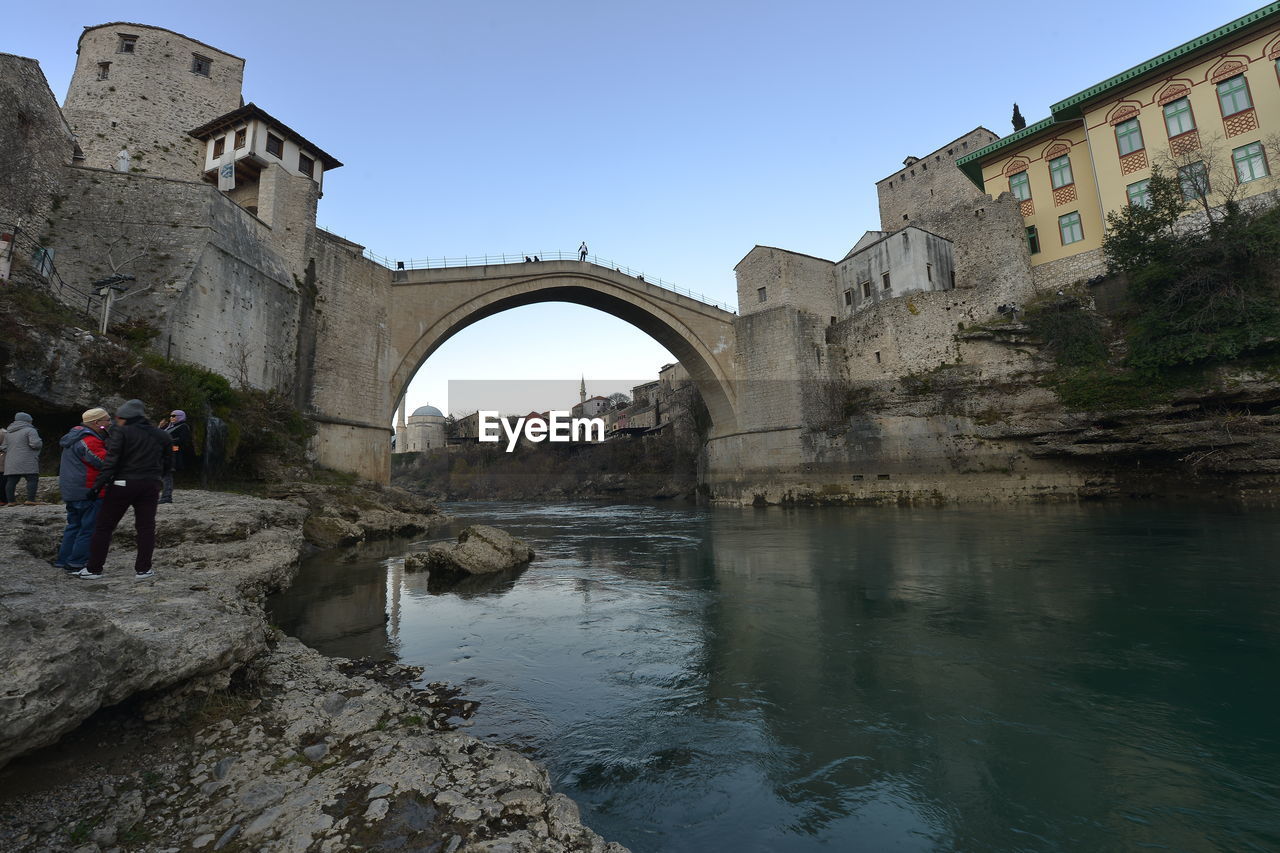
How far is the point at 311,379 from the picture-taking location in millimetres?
17078

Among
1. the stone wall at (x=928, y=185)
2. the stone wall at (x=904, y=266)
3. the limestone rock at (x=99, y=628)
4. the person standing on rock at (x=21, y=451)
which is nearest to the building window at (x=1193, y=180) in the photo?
the stone wall at (x=904, y=266)

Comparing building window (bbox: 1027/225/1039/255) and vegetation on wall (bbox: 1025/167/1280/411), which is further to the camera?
building window (bbox: 1027/225/1039/255)

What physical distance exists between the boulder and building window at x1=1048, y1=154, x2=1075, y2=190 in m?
24.1

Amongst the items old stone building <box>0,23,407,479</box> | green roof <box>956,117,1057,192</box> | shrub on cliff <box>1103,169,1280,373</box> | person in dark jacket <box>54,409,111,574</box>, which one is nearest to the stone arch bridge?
old stone building <box>0,23,407,479</box>

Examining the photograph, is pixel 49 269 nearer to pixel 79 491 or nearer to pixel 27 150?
pixel 27 150

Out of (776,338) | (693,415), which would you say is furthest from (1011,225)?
(693,415)

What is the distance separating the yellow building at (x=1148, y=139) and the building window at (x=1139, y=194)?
0.12 ft

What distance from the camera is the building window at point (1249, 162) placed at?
16859mm

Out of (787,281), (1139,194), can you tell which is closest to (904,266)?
(787,281)

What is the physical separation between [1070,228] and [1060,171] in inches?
90.2

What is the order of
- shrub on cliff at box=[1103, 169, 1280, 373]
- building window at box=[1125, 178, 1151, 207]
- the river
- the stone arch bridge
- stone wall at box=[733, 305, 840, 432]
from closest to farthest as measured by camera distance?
the river → shrub on cliff at box=[1103, 169, 1280, 373] → building window at box=[1125, 178, 1151, 207] → the stone arch bridge → stone wall at box=[733, 305, 840, 432]

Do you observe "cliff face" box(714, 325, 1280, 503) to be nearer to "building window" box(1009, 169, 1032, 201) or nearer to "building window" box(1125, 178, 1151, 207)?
"building window" box(1125, 178, 1151, 207)

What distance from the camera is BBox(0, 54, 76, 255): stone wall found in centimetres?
1223

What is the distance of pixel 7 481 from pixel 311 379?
11260mm
